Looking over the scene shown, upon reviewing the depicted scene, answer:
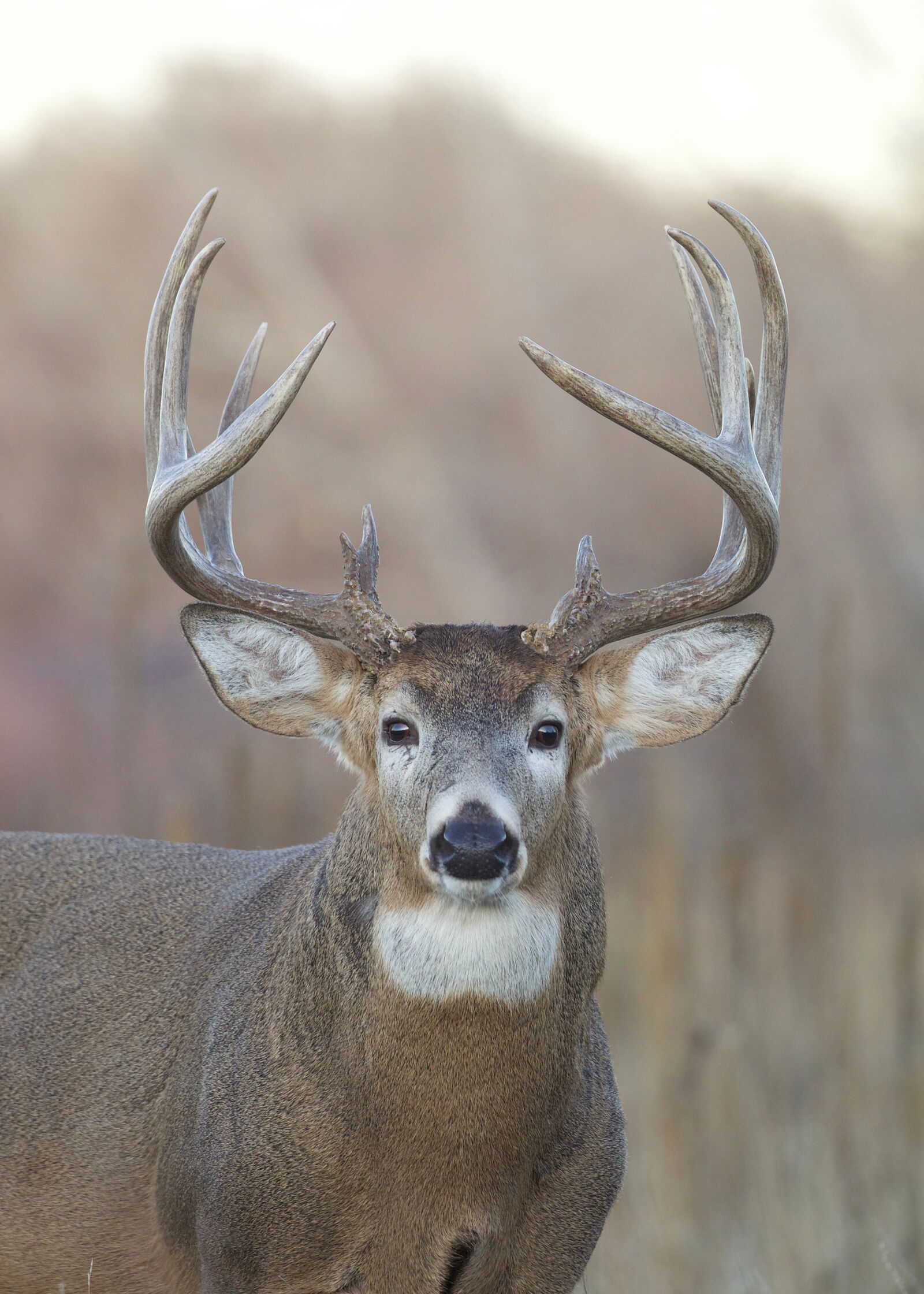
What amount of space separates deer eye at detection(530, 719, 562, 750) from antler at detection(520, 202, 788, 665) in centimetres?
20

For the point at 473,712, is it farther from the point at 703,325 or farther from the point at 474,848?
the point at 703,325

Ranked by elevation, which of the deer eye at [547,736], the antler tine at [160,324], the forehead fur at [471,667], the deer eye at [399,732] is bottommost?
the deer eye at [399,732]

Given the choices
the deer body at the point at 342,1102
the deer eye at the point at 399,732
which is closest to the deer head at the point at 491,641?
the deer eye at the point at 399,732

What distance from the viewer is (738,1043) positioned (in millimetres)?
6930

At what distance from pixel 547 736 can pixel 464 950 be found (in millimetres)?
546

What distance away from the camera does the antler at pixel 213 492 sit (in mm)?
3537

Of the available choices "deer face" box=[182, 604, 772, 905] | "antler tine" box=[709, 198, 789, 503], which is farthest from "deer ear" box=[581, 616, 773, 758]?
"antler tine" box=[709, 198, 789, 503]

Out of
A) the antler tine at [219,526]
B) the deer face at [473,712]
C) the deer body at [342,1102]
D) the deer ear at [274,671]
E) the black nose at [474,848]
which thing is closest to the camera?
the black nose at [474,848]

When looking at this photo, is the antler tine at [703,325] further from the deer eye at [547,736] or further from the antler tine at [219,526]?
the antler tine at [219,526]

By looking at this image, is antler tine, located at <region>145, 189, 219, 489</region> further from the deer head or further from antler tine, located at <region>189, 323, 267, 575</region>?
antler tine, located at <region>189, 323, 267, 575</region>

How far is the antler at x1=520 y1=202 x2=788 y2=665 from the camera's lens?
353cm

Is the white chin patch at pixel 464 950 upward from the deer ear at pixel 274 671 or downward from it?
downward

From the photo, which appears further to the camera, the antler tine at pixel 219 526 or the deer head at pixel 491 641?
the antler tine at pixel 219 526

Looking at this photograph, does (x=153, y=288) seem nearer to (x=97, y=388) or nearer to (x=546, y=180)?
(x=97, y=388)
